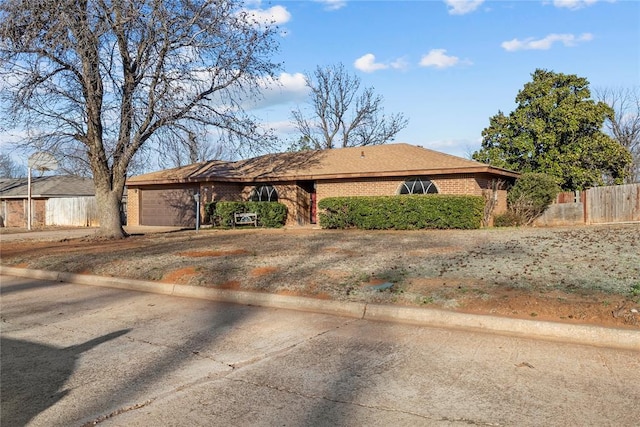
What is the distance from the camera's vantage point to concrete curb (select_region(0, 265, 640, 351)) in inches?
209

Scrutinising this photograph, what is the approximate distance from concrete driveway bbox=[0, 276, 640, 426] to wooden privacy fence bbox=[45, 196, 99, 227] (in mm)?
28926

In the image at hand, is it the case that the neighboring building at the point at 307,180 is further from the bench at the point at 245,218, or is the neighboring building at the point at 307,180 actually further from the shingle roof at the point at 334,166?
the bench at the point at 245,218

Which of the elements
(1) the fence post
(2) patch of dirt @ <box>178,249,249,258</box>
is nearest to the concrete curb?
(2) patch of dirt @ <box>178,249,249,258</box>

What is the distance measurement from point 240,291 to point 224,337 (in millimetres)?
2107

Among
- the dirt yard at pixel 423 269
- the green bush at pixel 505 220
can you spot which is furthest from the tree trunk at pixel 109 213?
the green bush at pixel 505 220

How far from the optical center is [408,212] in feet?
62.6

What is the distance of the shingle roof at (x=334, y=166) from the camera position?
69.3ft

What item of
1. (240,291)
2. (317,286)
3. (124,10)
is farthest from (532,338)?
(124,10)

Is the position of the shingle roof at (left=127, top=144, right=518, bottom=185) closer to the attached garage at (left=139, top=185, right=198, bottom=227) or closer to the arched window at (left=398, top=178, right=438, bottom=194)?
the arched window at (left=398, top=178, right=438, bottom=194)

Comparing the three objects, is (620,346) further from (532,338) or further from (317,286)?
(317,286)

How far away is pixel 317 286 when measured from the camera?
315 inches

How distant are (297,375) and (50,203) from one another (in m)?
36.9

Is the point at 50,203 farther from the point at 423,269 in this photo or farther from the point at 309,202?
the point at 423,269

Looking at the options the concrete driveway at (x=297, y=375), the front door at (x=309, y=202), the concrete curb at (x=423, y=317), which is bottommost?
the concrete driveway at (x=297, y=375)
